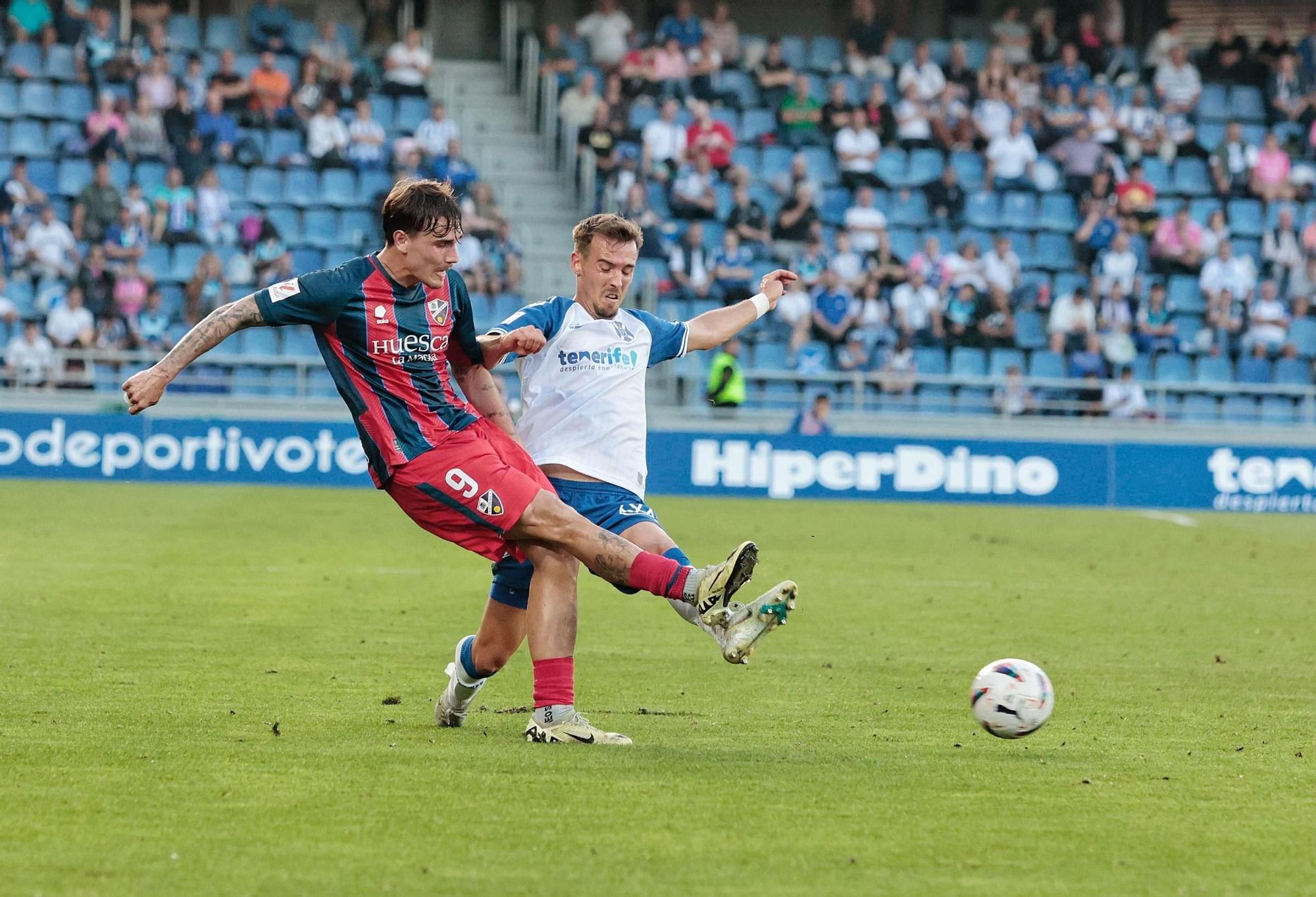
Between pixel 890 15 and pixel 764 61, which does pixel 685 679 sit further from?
pixel 890 15

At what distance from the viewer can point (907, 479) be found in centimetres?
2102

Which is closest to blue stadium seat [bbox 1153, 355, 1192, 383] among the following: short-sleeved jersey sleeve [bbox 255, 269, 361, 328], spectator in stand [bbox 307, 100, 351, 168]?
spectator in stand [bbox 307, 100, 351, 168]

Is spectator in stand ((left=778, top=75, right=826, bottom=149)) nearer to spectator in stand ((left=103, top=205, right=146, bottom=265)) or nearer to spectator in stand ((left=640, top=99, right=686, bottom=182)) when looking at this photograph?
spectator in stand ((left=640, top=99, right=686, bottom=182))

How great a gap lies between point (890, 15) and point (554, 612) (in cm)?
2471

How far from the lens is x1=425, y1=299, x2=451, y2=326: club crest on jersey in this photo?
638cm

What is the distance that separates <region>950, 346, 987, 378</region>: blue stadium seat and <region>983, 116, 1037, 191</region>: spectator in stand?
3.38m

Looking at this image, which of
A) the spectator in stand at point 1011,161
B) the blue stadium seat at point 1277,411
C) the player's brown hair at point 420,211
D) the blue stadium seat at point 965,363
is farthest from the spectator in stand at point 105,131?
the player's brown hair at point 420,211

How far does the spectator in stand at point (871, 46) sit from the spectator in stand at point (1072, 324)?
214 inches

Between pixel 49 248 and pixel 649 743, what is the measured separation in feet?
58.0

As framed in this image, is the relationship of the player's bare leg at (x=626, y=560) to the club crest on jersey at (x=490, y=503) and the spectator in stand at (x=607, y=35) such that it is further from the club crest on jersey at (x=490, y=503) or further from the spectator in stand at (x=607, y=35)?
the spectator in stand at (x=607, y=35)

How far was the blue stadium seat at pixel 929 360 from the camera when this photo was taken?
23.3m

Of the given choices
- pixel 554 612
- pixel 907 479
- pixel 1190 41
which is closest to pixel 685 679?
pixel 554 612

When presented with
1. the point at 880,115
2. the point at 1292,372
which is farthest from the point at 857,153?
the point at 1292,372

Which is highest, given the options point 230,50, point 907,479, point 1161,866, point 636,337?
point 230,50
